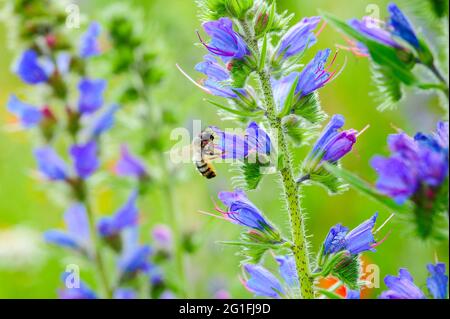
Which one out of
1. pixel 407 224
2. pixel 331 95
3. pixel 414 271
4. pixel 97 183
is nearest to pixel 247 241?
pixel 407 224

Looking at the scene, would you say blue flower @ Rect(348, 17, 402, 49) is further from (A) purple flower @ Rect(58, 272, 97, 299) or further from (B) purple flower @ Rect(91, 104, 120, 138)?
(B) purple flower @ Rect(91, 104, 120, 138)

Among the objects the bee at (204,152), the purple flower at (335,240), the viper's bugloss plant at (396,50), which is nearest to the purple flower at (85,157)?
the bee at (204,152)

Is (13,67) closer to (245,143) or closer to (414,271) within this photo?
(245,143)

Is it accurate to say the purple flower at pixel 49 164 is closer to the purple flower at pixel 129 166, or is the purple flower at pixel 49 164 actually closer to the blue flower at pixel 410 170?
the purple flower at pixel 129 166

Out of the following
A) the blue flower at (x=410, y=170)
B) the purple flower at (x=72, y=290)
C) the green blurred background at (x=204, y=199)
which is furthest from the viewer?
the green blurred background at (x=204, y=199)

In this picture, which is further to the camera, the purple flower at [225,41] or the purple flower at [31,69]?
the purple flower at [31,69]
